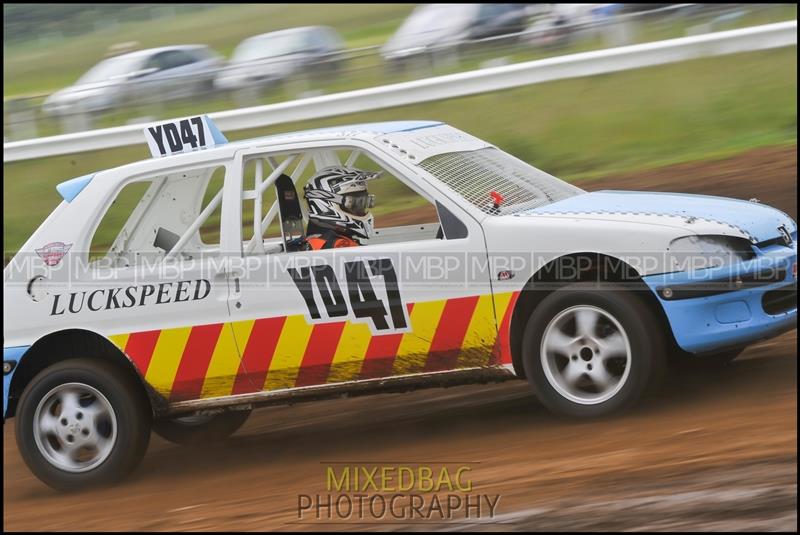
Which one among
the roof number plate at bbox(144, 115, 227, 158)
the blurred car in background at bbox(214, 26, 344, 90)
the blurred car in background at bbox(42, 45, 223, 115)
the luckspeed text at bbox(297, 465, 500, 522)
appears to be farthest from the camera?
the blurred car in background at bbox(42, 45, 223, 115)

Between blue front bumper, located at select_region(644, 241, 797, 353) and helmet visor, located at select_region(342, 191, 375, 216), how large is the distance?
1731mm

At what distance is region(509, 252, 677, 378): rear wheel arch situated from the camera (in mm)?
6141

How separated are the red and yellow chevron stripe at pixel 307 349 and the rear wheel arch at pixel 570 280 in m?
0.07

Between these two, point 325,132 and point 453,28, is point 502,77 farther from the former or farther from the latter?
point 325,132

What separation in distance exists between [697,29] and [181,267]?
1044cm

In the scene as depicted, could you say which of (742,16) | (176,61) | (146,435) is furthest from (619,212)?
(176,61)

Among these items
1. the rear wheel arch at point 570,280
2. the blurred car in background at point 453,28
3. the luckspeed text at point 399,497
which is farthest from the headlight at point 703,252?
the blurred car in background at point 453,28

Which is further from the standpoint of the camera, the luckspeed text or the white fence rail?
the white fence rail

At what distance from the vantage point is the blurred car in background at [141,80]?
1884cm

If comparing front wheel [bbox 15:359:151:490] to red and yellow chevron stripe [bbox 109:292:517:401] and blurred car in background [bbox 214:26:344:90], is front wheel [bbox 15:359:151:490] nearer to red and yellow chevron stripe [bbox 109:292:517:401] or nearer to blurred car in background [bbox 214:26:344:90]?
red and yellow chevron stripe [bbox 109:292:517:401]

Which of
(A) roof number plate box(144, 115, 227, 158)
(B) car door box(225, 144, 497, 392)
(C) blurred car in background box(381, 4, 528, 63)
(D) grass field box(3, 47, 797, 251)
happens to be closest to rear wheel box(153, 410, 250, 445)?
(B) car door box(225, 144, 497, 392)

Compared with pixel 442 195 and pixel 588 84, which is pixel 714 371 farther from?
pixel 588 84

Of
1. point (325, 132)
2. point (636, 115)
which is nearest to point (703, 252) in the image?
point (325, 132)

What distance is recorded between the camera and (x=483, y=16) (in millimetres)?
18094
